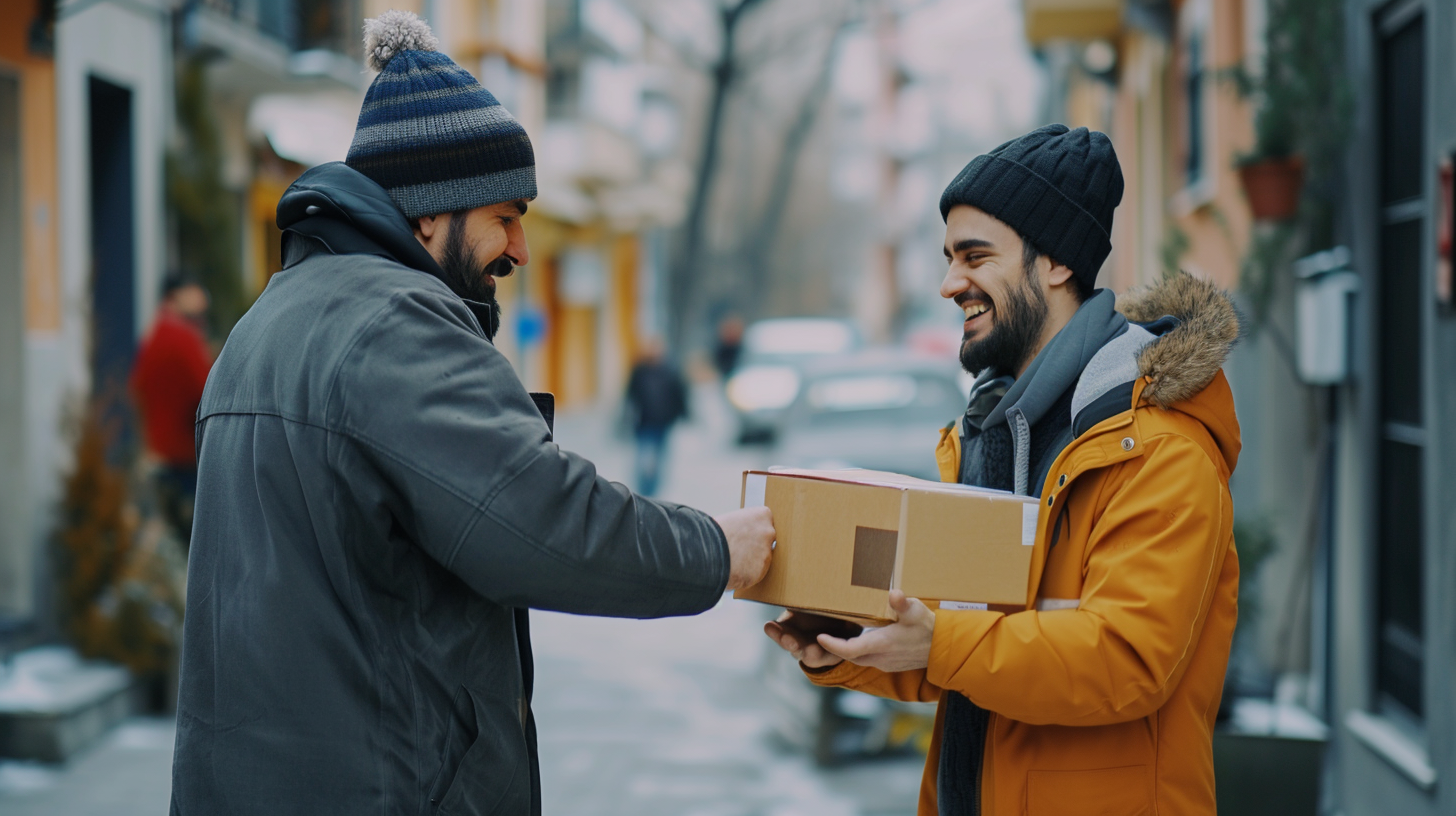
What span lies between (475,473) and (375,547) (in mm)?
212

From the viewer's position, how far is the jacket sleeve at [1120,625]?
6.70ft

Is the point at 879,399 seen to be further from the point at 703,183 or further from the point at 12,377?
the point at 703,183

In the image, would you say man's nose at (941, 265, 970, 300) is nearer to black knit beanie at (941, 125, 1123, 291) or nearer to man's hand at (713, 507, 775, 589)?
black knit beanie at (941, 125, 1123, 291)

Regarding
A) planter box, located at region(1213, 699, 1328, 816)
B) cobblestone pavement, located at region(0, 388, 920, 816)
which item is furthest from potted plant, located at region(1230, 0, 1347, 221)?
cobblestone pavement, located at region(0, 388, 920, 816)

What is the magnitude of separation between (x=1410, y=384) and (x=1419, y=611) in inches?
32.7

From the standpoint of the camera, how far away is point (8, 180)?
23.5ft

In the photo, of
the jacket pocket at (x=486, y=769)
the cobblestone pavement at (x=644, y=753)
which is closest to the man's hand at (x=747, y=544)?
the jacket pocket at (x=486, y=769)

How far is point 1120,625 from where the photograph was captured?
6.70 feet

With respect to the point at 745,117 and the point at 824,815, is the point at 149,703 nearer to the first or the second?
the point at 824,815

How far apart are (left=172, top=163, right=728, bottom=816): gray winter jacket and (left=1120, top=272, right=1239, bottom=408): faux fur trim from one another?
847 millimetres

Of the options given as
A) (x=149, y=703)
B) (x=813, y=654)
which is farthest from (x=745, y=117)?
(x=813, y=654)

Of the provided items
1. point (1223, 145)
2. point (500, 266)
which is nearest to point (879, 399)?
point (1223, 145)

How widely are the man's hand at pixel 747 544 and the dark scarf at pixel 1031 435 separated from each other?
1.62 feet

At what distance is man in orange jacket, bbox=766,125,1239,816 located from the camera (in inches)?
81.1
